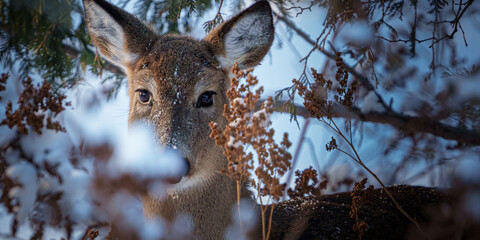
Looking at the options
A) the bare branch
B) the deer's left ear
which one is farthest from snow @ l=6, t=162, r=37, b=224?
the bare branch

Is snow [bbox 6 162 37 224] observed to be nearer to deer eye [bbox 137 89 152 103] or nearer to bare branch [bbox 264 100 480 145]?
deer eye [bbox 137 89 152 103]

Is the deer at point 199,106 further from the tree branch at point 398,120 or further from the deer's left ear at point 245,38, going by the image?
the tree branch at point 398,120

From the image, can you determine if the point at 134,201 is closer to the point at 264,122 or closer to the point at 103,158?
the point at 103,158

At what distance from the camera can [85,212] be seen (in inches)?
168

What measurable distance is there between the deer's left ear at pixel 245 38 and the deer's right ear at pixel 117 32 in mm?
598

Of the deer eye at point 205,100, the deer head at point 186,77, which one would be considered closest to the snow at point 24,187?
the deer head at point 186,77

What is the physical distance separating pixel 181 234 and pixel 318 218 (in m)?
1.07

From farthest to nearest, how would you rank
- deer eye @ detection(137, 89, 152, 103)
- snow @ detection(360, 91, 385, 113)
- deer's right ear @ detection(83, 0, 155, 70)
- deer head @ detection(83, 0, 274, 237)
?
snow @ detection(360, 91, 385, 113), deer's right ear @ detection(83, 0, 155, 70), deer eye @ detection(137, 89, 152, 103), deer head @ detection(83, 0, 274, 237)

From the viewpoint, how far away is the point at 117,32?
3236 mm

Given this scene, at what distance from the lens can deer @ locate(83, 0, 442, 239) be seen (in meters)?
2.70

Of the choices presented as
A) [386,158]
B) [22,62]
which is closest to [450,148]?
[386,158]

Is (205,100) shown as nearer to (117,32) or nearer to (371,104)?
(117,32)

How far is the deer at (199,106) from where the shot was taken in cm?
270

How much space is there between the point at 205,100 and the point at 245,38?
0.68 meters
